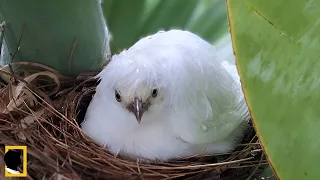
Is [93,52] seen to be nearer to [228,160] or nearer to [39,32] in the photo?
[39,32]

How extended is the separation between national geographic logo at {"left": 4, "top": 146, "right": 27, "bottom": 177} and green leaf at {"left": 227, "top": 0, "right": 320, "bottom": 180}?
0.36 metres

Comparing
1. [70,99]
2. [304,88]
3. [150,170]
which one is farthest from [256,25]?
[70,99]

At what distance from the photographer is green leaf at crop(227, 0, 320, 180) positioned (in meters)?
0.31

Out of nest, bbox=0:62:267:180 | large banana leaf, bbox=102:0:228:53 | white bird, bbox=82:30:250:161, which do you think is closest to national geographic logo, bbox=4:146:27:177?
nest, bbox=0:62:267:180

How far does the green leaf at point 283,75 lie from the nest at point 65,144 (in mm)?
326

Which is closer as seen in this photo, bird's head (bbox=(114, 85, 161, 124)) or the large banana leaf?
bird's head (bbox=(114, 85, 161, 124))

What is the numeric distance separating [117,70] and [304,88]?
0.39m

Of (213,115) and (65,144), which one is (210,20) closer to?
(213,115)

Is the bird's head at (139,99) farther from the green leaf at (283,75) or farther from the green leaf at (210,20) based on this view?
the green leaf at (283,75)

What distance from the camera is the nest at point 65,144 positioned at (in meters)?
0.62

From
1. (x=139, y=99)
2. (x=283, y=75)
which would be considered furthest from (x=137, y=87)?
(x=283, y=75)

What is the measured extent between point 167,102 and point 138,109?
0.16 ft

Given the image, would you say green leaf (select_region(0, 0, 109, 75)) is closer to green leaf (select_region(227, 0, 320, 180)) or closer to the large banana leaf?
the large banana leaf

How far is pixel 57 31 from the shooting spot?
2.21ft
